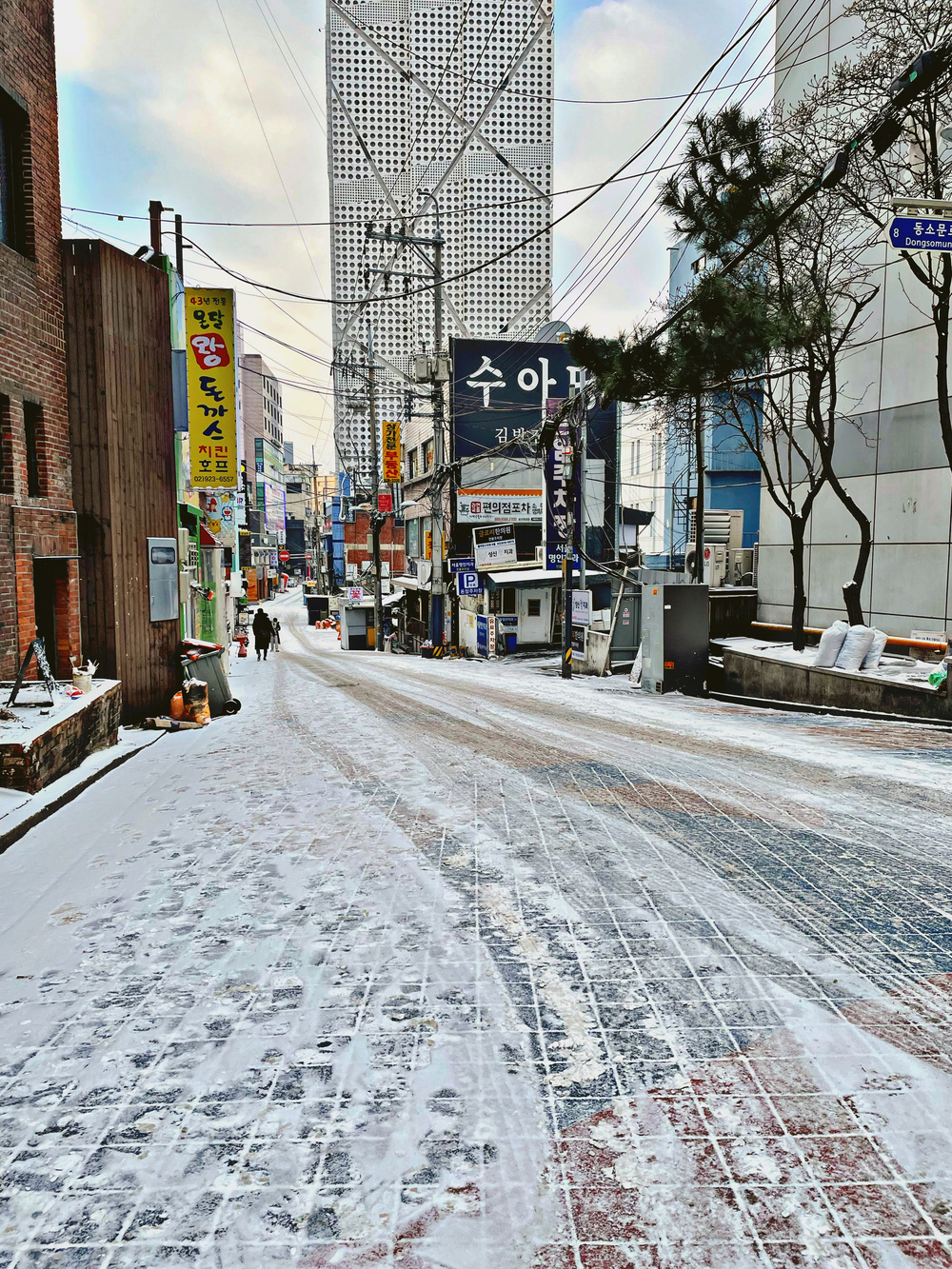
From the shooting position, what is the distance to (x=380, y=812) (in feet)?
23.1

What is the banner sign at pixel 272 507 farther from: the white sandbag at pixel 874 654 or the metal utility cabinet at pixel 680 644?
the white sandbag at pixel 874 654

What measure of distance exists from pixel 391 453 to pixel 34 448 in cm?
2839

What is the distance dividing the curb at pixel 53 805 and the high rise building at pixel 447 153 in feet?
445

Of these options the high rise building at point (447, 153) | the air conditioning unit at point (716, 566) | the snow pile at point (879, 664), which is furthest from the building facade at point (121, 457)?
the high rise building at point (447, 153)

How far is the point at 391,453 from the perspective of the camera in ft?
124

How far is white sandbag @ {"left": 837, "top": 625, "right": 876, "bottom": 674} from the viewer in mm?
13102

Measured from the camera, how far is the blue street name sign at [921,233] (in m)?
7.91

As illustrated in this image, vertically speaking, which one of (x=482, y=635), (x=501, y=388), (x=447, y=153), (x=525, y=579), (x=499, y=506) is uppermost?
(x=447, y=153)

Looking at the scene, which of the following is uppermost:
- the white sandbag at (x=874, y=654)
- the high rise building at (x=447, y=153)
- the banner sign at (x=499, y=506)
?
the high rise building at (x=447, y=153)

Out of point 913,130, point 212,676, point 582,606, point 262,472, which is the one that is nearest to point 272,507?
point 262,472

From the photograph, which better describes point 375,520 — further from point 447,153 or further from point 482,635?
point 447,153

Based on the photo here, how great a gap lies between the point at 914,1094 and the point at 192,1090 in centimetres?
284

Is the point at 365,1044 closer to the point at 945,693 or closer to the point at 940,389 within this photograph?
the point at 945,693

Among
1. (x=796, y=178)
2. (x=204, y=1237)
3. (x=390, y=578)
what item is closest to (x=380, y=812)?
(x=204, y=1237)
